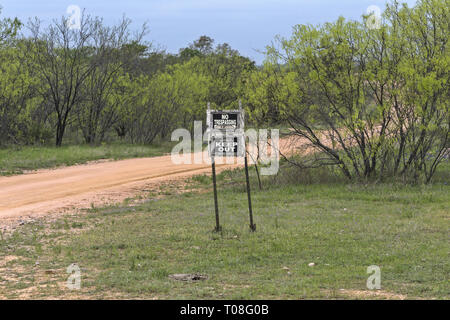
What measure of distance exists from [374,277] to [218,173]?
12198 mm

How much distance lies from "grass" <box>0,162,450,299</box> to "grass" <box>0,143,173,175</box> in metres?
7.26

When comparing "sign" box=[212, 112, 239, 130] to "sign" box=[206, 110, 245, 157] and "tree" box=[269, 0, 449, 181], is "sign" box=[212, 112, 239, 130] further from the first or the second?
"tree" box=[269, 0, 449, 181]

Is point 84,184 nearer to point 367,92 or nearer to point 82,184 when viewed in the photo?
point 82,184

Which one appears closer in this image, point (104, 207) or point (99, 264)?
point (99, 264)

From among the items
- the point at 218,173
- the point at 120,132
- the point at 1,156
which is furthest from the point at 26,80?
the point at 218,173

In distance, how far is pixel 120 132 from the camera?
31406mm

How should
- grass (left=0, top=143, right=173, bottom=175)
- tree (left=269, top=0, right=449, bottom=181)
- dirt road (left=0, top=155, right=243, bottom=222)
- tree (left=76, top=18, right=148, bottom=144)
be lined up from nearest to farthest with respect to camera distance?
dirt road (left=0, top=155, right=243, bottom=222) < tree (left=269, top=0, right=449, bottom=181) < grass (left=0, top=143, right=173, bottom=175) < tree (left=76, top=18, right=148, bottom=144)

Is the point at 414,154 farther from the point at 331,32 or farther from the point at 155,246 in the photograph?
the point at 155,246

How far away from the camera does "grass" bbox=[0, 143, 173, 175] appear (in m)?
19.8

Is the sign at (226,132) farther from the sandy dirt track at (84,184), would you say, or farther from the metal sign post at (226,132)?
the sandy dirt track at (84,184)

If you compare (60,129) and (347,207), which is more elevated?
(60,129)

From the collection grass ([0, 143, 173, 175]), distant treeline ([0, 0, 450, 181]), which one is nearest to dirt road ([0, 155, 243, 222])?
grass ([0, 143, 173, 175])

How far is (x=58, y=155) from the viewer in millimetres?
22203

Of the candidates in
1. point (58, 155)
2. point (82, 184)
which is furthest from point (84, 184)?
point (58, 155)
